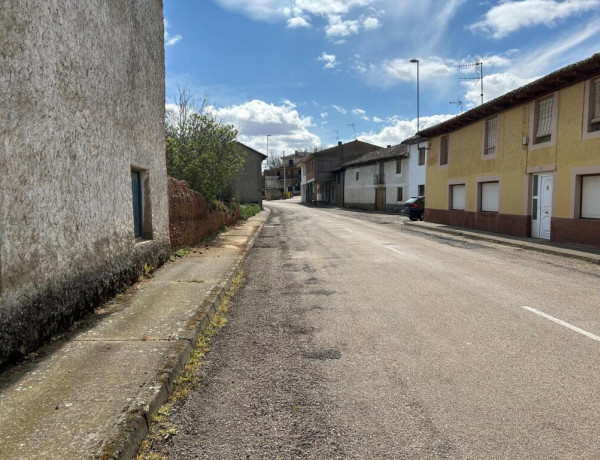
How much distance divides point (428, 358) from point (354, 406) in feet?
3.99

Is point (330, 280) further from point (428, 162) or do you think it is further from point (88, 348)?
point (428, 162)

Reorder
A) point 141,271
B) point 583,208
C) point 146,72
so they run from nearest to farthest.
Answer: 1. point 141,271
2. point 146,72
3. point 583,208

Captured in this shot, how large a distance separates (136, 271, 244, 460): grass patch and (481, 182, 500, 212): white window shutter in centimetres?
1537

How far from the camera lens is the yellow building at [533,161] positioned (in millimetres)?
12336

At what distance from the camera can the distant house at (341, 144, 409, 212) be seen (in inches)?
1505

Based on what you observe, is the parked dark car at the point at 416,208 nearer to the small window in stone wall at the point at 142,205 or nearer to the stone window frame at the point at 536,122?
the stone window frame at the point at 536,122

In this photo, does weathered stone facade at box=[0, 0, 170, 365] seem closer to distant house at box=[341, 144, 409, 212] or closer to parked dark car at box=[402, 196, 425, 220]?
parked dark car at box=[402, 196, 425, 220]

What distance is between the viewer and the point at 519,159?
15.7 metres

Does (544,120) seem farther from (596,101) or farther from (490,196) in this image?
(490,196)

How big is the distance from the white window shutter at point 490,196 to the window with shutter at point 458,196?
5.64ft

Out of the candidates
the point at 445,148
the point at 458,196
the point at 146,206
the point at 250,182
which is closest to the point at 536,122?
the point at 458,196

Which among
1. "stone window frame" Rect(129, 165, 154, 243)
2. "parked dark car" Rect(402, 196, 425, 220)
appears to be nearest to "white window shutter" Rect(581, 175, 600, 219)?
"stone window frame" Rect(129, 165, 154, 243)

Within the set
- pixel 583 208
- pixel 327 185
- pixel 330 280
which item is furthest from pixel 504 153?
pixel 327 185

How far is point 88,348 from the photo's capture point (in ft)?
13.2
